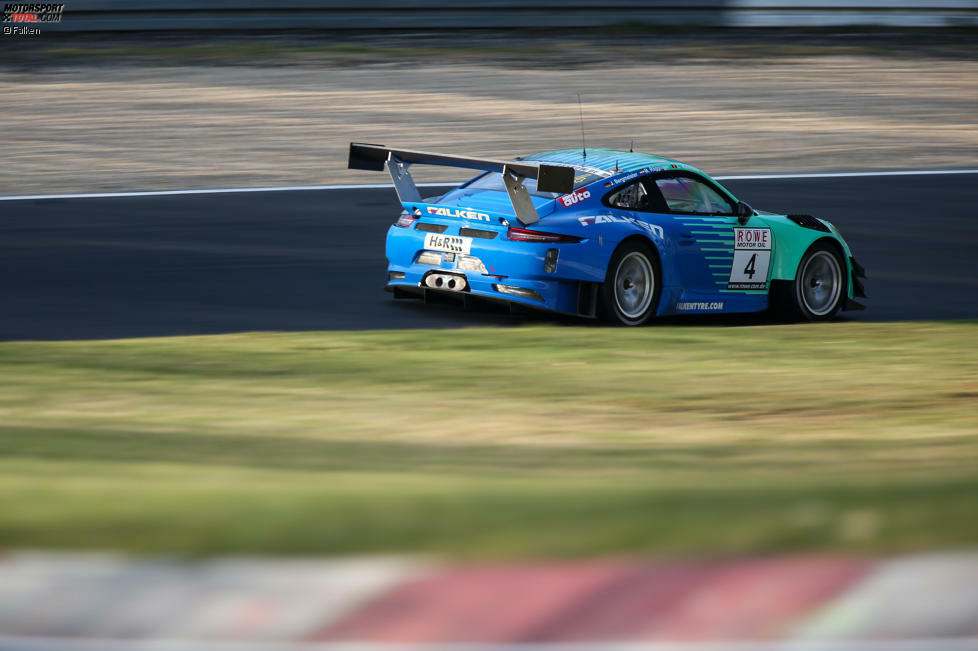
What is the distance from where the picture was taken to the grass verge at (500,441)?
138 inches

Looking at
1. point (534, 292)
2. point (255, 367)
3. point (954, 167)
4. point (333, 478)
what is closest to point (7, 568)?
point (333, 478)

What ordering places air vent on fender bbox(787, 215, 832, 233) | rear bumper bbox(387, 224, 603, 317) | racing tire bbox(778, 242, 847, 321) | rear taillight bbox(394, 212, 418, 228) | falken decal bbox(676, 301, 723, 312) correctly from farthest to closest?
air vent on fender bbox(787, 215, 832, 233) < racing tire bbox(778, 242, 847, 321) < falken decal bbox(676, 301, 723, 312) < rear taillight bbox(394, 212, 418, 228) < rear bumper bbox(387, 224, 603, 317)

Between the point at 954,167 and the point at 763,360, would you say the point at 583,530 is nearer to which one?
the point at 763,360

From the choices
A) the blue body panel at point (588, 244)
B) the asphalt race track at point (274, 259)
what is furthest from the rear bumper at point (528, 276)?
the asphalt race track at point (274, 259)

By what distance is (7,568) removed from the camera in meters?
3.31

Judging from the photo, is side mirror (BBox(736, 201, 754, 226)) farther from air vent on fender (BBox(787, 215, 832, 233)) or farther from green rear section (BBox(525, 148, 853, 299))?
air vent on fender (BBox(787, 215, 832, 233))

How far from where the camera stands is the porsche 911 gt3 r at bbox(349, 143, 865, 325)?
1041 centimetres

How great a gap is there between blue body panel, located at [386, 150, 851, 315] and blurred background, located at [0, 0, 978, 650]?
1.16 feet

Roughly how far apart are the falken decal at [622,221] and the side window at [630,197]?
13 centimetres

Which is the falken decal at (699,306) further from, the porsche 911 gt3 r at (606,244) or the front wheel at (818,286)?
the front wheel at (818,286)

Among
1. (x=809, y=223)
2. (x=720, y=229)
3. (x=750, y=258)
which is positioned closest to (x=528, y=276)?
(x=720, y=229)

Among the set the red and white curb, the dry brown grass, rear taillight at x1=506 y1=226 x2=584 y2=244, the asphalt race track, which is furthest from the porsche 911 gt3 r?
the dry brown grass

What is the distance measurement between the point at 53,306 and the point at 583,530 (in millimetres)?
8443

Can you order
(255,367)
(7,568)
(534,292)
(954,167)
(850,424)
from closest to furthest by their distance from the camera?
1. (7,568)
2. (850,424)
3. (255,367)
4. (534,292)
5. (954,167)
